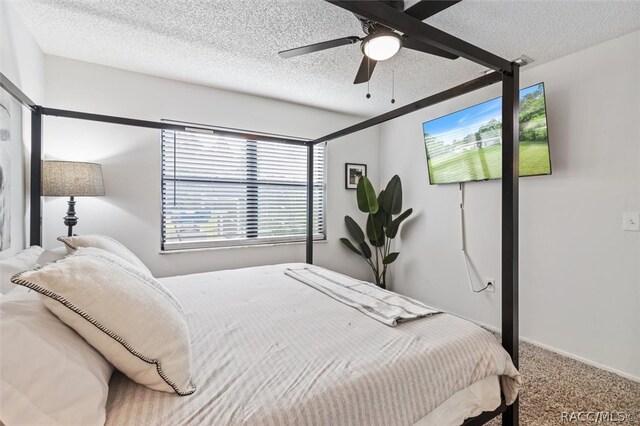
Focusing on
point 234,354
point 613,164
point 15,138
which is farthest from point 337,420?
point 613,164

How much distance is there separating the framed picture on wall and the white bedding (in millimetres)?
2457

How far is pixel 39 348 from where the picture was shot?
66cm

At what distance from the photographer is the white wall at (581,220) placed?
203 centimetres

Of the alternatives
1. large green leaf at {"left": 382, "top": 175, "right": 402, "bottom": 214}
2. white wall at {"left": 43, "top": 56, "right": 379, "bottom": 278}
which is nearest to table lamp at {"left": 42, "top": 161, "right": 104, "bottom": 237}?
white wall at {"left": 43, "top": 56, "right": 379, "bottom": 278}

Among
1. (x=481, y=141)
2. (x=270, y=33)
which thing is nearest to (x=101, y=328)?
(x=270, y=33)

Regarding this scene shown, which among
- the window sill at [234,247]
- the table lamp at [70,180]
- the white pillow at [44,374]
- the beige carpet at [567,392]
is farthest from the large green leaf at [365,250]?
the white pillow at [44,374]

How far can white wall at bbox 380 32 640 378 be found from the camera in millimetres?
2033

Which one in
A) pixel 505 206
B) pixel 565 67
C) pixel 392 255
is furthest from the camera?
pixel 392 255

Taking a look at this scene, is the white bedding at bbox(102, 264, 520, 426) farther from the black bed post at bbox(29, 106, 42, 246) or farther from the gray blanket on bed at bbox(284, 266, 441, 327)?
the black bed post at bbox(29, 106, 42, 246)

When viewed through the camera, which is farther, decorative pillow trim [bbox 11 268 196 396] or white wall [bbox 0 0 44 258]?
white wall [bbox 0 0 44 258]

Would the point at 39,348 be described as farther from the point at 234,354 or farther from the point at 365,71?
the point at 365,71

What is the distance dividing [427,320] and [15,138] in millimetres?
2604

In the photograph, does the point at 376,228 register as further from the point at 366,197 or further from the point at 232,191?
the point at 232,191

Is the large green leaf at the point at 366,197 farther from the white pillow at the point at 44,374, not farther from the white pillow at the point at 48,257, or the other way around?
the white pillow at the point at 44,374
